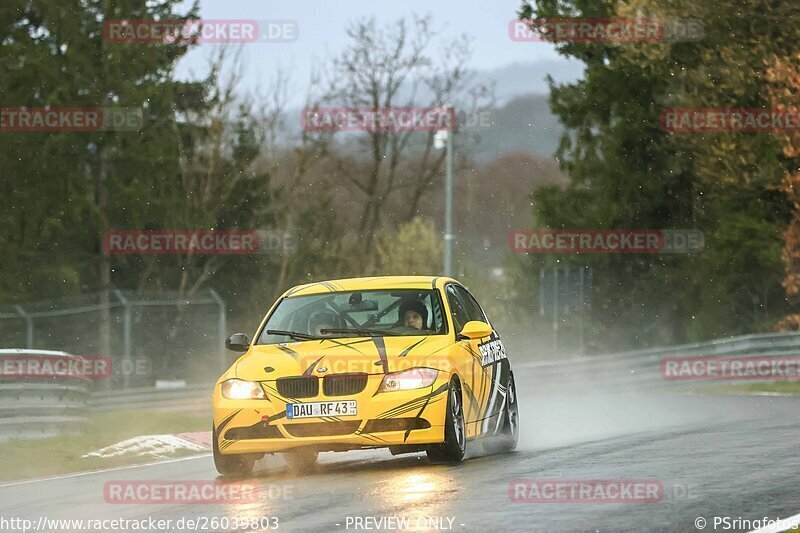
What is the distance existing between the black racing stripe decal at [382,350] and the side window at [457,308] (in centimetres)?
96

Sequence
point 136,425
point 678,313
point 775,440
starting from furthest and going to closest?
point 678,313, point 136,425, point 775,440

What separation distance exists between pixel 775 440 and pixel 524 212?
232 ft

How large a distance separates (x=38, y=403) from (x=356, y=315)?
487cm

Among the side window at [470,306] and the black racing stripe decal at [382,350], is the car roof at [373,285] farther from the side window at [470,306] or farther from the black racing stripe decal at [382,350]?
the black racing stripe decal at [382,350]

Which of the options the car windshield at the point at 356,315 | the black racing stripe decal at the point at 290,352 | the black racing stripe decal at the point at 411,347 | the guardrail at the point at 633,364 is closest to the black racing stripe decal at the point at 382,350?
the black racing stripe decal at the point at 411,347

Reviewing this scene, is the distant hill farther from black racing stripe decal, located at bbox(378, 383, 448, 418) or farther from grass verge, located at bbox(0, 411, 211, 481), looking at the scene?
black racing stripe decal, located at bbox(378, 383, 448, 418)

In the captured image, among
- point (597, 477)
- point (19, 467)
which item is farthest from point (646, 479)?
point (19, 467)

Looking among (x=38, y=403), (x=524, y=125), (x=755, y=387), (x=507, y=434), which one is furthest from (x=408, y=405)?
(x=524, y=125)

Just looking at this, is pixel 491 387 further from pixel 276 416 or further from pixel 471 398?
pixel 276 416

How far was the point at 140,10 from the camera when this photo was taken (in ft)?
147

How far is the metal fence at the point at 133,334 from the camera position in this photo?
108 ft

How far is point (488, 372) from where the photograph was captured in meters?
14.1

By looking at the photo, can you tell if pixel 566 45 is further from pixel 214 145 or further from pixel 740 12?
pixel 740 12

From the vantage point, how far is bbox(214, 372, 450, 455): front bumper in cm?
1231
